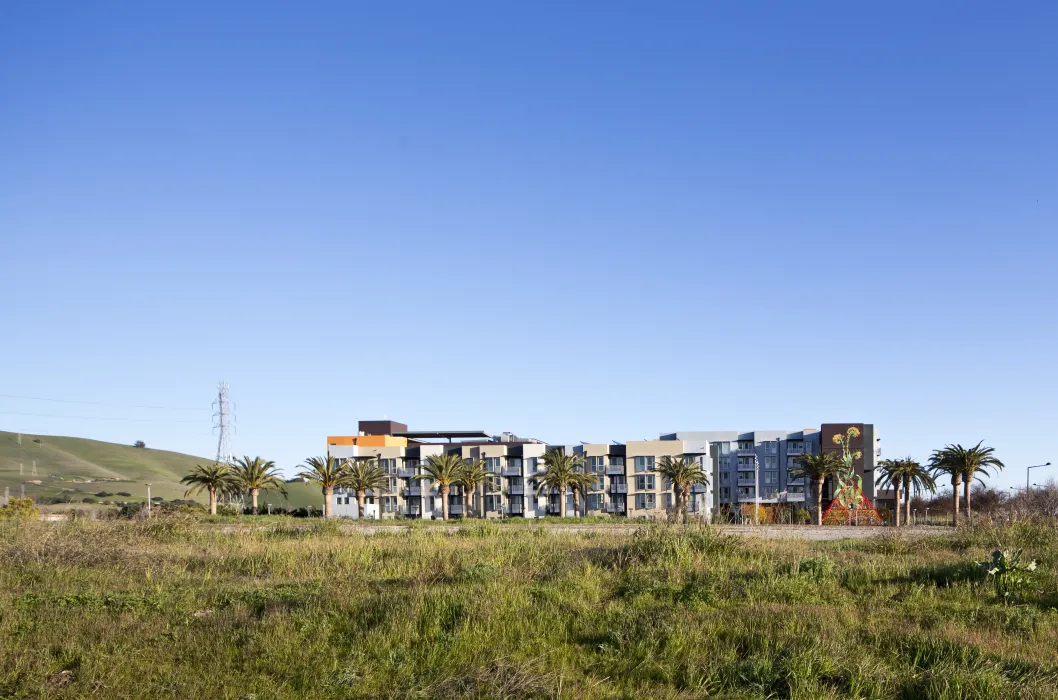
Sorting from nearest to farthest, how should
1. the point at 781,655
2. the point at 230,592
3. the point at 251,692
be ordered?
1. the point at 251,692
2. the point at 781,655
3. the point at 230,592

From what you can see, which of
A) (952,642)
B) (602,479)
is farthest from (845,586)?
(602,479)

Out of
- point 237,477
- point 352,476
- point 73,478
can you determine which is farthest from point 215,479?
point 73,478

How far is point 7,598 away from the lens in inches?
587

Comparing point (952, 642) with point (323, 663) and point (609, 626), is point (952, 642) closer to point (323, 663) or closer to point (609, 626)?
point (609, 626)

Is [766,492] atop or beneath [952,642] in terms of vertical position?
beneath

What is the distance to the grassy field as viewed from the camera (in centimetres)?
1027

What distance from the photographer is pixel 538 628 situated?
1246 cm

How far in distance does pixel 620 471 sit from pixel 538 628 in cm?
9850

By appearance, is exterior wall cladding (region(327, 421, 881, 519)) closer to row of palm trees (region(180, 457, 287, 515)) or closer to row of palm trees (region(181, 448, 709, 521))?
→ row of palm trees (region(181, 448, 709, 521))

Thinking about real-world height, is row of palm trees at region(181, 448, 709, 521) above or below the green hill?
above

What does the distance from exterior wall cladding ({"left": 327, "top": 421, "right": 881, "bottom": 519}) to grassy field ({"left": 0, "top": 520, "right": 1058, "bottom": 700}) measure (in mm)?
87624

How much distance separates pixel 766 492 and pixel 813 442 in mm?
8784

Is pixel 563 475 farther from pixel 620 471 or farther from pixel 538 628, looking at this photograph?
pixel 538 628

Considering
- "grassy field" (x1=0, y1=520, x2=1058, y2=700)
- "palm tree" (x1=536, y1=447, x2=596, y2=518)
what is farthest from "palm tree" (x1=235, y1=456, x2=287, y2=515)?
"grassy field" (x1=0, y1=520, x2=1058, y2=700)
